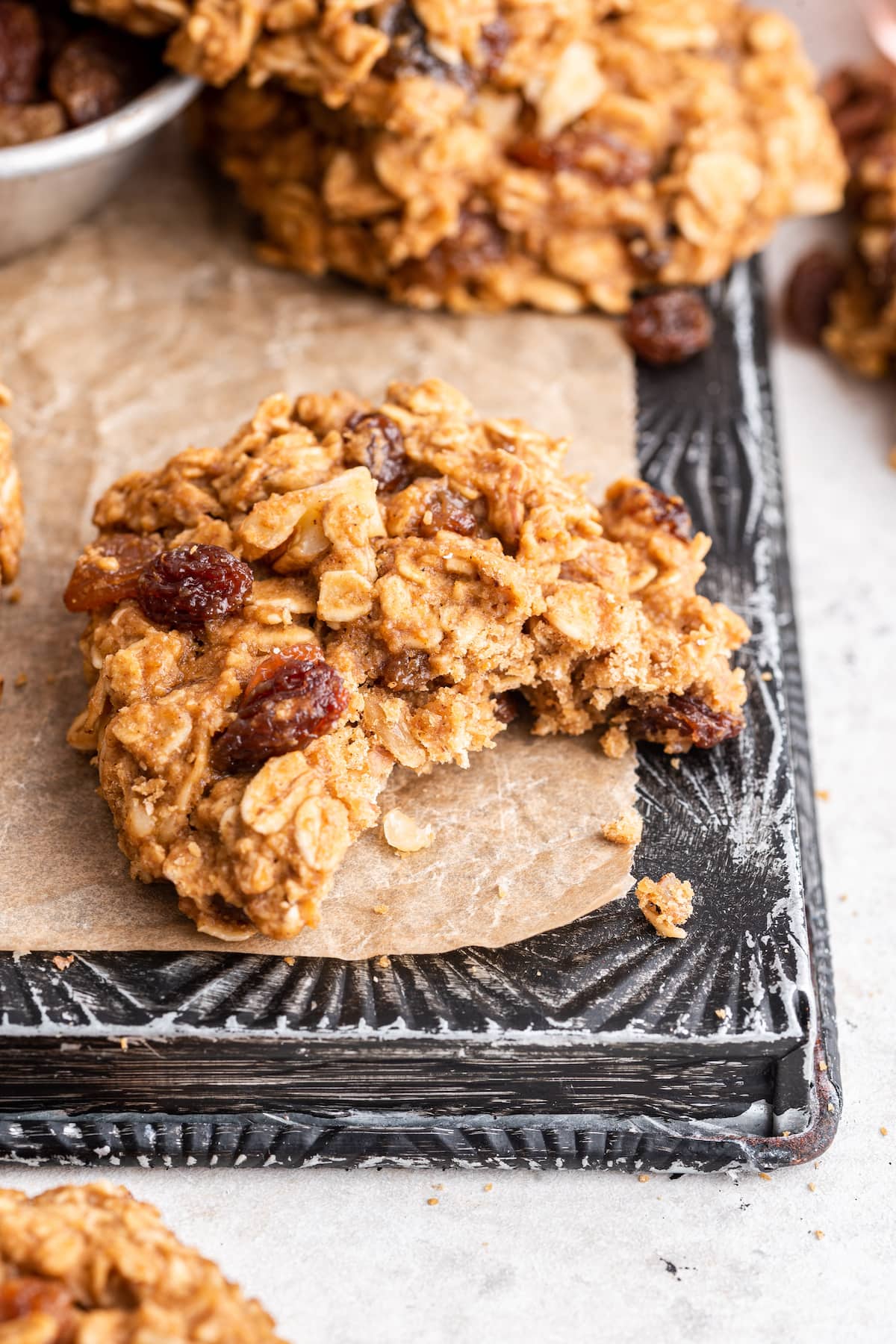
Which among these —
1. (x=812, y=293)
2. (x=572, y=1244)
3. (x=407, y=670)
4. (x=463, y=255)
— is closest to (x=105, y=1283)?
(x=572, y=1244)

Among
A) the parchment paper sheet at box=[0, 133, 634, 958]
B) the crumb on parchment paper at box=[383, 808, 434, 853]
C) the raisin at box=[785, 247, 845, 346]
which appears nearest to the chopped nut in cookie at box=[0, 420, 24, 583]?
the parchment paper sheet at box=[0, 133, 634, 958]

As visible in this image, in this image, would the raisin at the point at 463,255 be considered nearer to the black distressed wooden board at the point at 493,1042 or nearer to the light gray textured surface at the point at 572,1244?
the black distressed wooden board at the point at 493,1042

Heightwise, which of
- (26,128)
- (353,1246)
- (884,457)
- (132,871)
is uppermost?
(26,128)

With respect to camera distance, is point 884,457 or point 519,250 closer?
point 519,250

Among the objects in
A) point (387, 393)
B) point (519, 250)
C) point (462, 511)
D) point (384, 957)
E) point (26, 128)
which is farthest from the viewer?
point (519, 250)

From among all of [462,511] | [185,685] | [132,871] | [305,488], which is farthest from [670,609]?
[132,871]

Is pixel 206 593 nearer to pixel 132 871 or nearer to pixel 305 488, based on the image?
pixel 305 488

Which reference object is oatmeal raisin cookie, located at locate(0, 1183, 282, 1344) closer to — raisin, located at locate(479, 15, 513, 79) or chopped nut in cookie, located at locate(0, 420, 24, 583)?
chopped nut in cookie, located at locate(0, 420, 24, 583)
